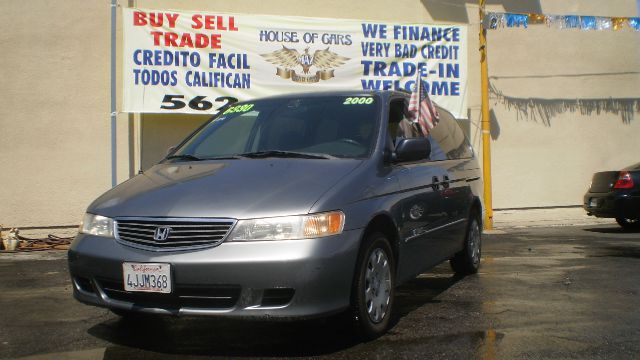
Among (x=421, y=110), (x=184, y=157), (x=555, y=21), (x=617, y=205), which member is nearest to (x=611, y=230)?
(x=617, y=205)

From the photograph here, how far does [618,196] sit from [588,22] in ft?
12.7

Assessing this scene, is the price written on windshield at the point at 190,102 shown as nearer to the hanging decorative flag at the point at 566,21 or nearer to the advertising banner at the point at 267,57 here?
the advertising banner at the point at 267,57

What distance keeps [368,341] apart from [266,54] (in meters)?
8.55

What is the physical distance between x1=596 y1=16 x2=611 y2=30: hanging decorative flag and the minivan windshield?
974 cm

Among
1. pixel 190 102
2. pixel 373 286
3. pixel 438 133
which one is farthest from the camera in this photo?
pixel 190 102

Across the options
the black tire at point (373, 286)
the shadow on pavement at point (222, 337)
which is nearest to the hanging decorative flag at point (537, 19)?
the shadow on pavement at point (222, 337)

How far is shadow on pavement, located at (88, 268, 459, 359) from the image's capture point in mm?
4238

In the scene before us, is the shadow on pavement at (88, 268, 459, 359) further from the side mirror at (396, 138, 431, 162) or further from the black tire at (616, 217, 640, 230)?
the black tire at (616, 217, 640, 230)

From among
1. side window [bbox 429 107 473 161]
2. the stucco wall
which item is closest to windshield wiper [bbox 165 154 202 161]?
side window [bbox 429 107 473 161]

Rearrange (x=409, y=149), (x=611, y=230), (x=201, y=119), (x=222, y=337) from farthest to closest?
1. (x=201, y=119)
2. (x=611, y=230)
3. (x=409, y=149)
4. (x=222, y=337)

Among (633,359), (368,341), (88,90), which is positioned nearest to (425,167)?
(368,341)

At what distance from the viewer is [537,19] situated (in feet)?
42.2

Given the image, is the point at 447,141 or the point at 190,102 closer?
the point at 447,141

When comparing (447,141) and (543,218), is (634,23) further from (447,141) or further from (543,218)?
(447,141)
